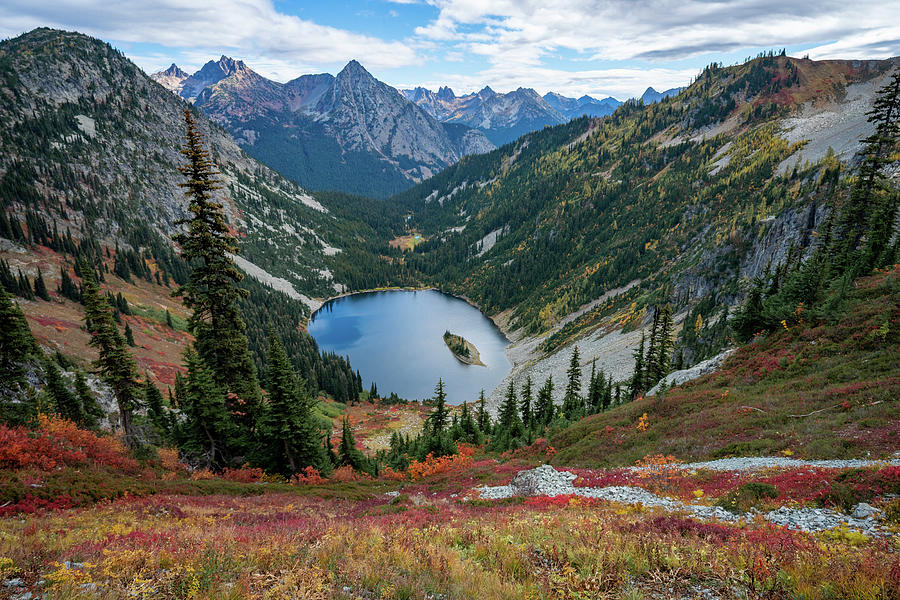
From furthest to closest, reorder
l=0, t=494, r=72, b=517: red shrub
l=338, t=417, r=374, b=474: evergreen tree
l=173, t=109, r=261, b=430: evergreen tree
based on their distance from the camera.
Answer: l=338, t=417, r=374, b=474: evergreen tree
l=173, t=109, r=261, b=430: evergreen tree
l=0, t=494, r=72, b=517: red shrub

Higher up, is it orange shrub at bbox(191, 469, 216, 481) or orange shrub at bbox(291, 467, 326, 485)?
orange shrub at bbox(191, 469, 216, 481)

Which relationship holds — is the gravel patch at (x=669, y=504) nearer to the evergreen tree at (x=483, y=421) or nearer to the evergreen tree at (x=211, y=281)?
the evergreen tree at (x=211, y=281)

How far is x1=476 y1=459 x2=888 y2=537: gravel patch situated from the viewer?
10.5 meters

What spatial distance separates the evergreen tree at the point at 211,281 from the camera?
2188cm

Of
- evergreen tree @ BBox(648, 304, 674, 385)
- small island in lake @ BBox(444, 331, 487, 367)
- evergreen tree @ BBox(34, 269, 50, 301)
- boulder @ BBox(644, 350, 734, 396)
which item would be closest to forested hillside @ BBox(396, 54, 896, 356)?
small island in lake @ BBox(444, 331, 487, 367)

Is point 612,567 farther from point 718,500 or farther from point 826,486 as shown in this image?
point 826,486

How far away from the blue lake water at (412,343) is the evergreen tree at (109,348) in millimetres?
79848

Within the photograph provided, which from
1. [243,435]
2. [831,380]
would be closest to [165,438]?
[243,435]

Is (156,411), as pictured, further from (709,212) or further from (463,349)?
(709,212)

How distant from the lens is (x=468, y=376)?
114 m

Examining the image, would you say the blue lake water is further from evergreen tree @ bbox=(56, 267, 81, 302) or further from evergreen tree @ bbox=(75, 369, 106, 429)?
evergreen tree @ bbox=(75, 369, 106, 429)

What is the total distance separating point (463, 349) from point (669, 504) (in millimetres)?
113133

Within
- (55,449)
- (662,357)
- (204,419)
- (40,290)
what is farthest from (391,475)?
(40,290)

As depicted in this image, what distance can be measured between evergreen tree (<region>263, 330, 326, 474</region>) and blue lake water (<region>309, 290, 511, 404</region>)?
72.4 m
